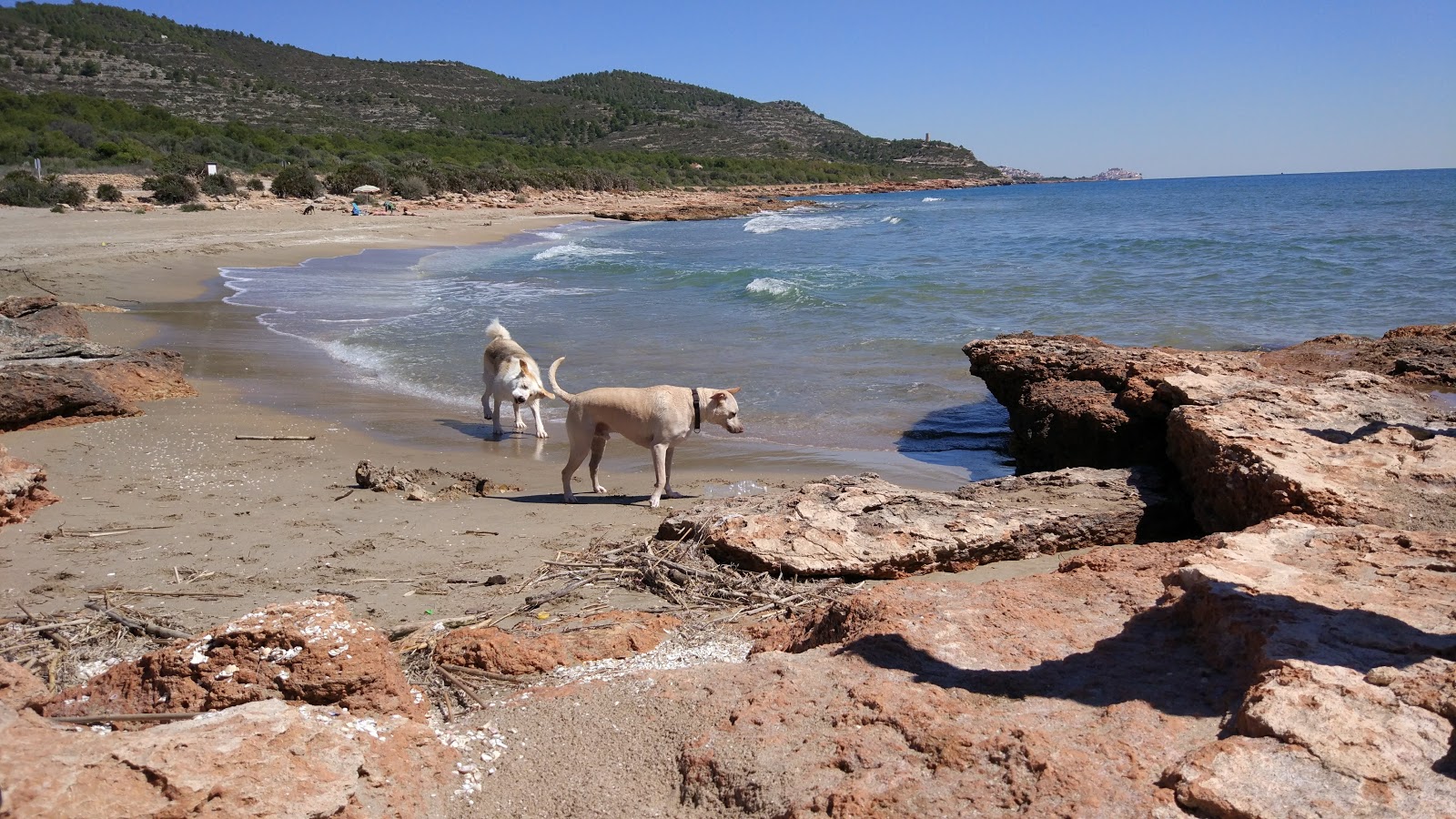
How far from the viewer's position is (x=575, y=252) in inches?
1206

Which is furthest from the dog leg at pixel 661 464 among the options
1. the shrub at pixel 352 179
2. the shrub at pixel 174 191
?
the shrub at pixel 352 179

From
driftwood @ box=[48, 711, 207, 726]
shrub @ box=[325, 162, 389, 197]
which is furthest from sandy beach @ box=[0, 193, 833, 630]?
shrub @ box=[325, 162, 389, 197]

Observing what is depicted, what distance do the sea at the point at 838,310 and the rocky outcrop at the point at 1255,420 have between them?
3.46 ft

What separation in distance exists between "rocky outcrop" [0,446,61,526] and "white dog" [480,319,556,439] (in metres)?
3.94

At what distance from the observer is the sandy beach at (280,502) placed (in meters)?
4.95

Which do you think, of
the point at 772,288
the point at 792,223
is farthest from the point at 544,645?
the point at 792,223

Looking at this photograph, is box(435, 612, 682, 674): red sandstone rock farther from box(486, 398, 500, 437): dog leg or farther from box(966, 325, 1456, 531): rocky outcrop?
box(486, 398, 500, 437): dog leg

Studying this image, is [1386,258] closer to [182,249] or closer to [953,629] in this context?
[953,629]

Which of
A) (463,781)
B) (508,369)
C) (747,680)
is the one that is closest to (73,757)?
(463,781)

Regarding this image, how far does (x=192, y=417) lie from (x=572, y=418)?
428cm

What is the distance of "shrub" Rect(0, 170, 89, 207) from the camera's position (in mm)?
29922

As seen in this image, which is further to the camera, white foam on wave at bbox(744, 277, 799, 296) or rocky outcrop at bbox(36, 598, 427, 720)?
white foam on wave at bbox(744, 277, 799, 296)

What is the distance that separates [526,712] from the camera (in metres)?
3.40

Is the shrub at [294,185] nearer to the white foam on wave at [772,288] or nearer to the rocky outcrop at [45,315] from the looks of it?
the white foam on wave at [772,288]
